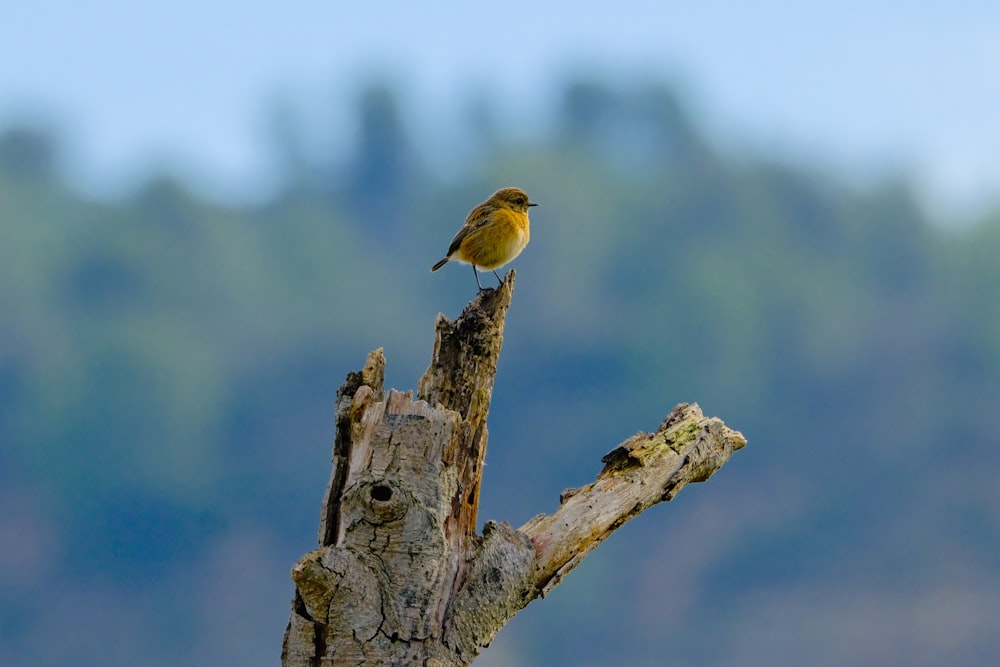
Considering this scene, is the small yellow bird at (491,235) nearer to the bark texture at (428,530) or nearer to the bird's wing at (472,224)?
the bird's wing at (472,224)

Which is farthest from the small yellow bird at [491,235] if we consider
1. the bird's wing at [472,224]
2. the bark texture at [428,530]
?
the bark texture at [428,530]

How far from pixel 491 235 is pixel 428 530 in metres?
3.98

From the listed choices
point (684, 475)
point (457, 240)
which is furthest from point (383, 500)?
point (457, 240)

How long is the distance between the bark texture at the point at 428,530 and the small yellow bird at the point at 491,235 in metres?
2.69

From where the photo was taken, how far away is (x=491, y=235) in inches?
392

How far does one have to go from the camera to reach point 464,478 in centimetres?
680

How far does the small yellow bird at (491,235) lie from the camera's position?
996 cm

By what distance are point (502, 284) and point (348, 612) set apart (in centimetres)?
238

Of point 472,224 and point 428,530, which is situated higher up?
point 472,224

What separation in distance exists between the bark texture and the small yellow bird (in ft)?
8.83

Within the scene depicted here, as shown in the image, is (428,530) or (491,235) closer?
(428,530)

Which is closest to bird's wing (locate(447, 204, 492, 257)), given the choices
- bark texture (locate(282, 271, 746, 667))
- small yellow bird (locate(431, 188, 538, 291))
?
small yellow bird (locate(431, 188, 538, 291))

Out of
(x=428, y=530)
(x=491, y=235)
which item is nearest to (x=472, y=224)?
(x=491, y=235)

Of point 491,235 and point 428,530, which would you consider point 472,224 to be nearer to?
point 491,235
